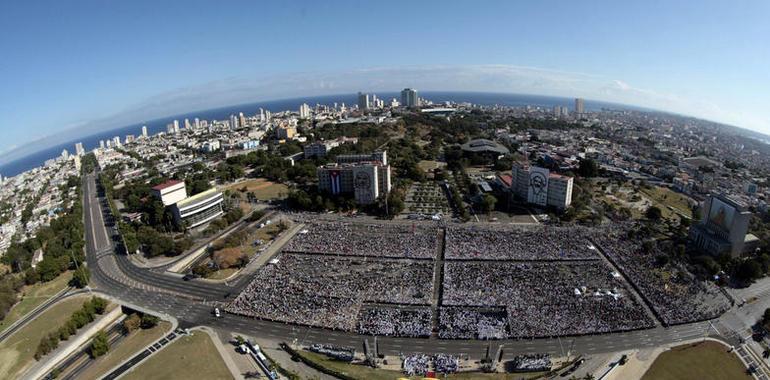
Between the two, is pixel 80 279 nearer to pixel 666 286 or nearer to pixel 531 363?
pixel 531 363

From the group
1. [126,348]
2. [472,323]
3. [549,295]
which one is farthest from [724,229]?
[126,348]

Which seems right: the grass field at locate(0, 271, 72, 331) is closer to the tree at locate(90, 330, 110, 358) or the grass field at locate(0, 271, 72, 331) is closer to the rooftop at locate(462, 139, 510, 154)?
the tree at locate(90, 330, 110, 358)

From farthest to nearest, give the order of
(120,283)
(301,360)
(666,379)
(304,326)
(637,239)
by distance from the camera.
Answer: (637,239)
(120,283)
(304,326)
(301,360)
(666,379)

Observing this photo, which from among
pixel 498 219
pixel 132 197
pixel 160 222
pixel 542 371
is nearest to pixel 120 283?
pixel 160 222

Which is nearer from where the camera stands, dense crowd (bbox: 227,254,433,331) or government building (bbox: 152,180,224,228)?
dense crowd (bbox: 227,254,433,331)

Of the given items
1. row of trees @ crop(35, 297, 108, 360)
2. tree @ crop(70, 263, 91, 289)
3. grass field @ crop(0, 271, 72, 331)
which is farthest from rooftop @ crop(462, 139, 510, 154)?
grass field @ crop(0, 271, 72, 331)

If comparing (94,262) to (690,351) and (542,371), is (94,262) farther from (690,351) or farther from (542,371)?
(690,351)
